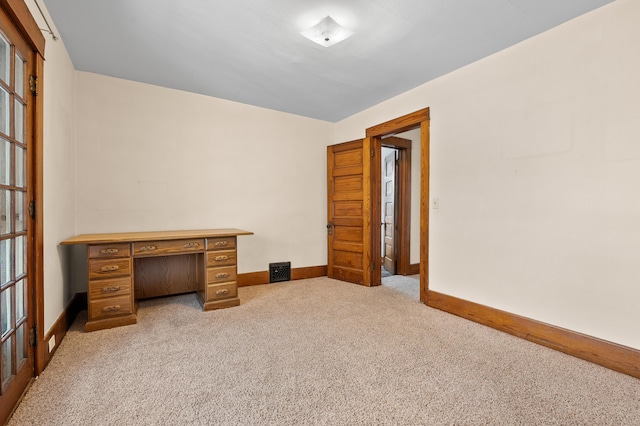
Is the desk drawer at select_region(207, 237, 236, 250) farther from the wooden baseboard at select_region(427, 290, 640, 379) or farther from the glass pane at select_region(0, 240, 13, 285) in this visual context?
the wooden baseboard at select_region(427, 290, 640, 379)

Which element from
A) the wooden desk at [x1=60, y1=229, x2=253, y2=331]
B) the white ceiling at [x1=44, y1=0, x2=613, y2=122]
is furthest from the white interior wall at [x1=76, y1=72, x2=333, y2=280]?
the wooden desk at [x1=60, y1=229, x2=253, y2=331]

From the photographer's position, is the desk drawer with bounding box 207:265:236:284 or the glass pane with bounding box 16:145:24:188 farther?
the desk drawer with bounding box 207:265:236:284

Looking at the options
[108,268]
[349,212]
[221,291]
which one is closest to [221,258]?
[221,291]

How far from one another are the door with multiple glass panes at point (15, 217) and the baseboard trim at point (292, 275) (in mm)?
2237

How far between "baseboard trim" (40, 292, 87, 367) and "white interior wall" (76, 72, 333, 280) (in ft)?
2.38

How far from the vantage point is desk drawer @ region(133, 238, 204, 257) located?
2613mm

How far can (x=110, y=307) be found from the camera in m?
2.49

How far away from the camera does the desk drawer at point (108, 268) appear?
95.5 inches

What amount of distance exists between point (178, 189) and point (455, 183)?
10.3 ft

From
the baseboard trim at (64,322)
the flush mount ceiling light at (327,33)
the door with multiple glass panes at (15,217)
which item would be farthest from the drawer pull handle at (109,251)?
the flush mount ceiling light at (327,33)

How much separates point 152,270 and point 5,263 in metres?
1.92

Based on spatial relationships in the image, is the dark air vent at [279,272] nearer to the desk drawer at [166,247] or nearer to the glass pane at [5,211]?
the desk drawer at [166,247]

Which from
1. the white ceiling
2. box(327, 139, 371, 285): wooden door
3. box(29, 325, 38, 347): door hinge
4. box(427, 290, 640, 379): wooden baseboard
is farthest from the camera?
box(327, 139, 371, 285): wooden door

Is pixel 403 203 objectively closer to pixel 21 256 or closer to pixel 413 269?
pixel 413 269
